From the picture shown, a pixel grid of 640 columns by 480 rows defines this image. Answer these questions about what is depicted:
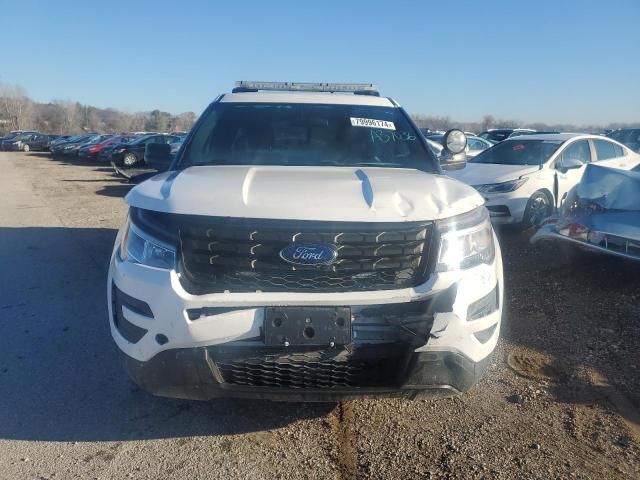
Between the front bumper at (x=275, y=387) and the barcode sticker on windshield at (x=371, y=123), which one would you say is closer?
the front bumper at (x=275, y=387)

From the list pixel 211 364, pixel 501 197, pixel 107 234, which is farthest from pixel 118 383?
pixel 501 197

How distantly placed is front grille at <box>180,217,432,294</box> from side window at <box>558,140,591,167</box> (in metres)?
7.30

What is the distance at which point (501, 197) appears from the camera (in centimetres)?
793

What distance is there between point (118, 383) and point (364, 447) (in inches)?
65.9

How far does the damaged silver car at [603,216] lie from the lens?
5.12m

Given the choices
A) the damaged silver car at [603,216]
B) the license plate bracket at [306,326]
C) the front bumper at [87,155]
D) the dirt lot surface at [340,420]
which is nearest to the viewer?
the license plate bracket at [306,326]

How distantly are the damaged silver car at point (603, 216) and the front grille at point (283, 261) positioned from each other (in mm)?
3564

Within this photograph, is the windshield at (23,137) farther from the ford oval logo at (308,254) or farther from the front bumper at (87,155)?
the ford oval logo at (308,254)

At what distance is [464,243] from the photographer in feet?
8.48

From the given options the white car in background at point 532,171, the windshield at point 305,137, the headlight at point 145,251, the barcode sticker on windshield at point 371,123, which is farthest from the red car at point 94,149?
the headlight at point 145,251

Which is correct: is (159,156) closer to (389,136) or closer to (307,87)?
(307,87)

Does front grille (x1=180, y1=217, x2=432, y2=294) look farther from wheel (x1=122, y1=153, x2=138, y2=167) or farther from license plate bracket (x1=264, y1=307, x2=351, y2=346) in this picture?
wheel (x1=122, y1=153, x2=138, y2=167)

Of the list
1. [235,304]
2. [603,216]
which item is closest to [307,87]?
[235,304]

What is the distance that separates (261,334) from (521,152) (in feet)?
26.3
